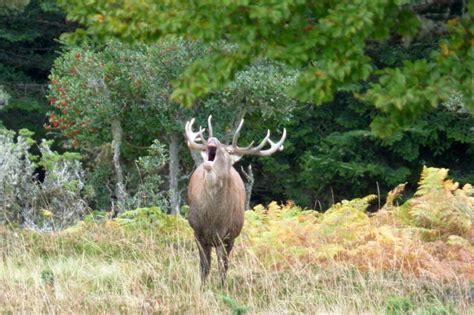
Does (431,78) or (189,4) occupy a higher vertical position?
(189,4)

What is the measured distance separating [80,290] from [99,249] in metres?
2.46

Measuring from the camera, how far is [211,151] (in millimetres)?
Answer: 10797

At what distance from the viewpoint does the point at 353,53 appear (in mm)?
5320

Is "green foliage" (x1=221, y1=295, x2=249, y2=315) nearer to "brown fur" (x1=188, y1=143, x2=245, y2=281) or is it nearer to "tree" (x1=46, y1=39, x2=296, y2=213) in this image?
"brown fur" (x1=188, y1=143, x2=245, y2=281)

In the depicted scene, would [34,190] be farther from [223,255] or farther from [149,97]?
[223,255]

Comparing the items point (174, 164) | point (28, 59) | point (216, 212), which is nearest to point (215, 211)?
point (216, 212)

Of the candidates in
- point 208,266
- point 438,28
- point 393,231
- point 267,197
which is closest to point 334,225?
point 393,231

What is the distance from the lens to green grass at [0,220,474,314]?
912cm

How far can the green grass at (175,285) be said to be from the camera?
9.12m

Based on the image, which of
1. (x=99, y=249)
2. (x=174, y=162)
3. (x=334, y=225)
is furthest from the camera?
(x=174, y=162)

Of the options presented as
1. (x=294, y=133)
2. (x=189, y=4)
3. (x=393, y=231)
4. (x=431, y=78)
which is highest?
(x=189, y=4)

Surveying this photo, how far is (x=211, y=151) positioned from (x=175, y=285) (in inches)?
52.8

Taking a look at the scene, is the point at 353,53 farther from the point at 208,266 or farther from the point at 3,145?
the point at 3,145

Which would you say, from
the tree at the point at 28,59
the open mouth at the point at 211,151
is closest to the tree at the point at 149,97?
the tree at the point at 28,59
